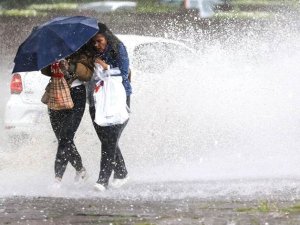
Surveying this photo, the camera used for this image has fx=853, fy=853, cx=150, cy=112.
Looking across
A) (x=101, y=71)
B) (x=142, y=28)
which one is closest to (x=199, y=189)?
(x=101, y=71)

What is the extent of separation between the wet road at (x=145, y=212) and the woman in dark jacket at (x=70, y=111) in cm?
95

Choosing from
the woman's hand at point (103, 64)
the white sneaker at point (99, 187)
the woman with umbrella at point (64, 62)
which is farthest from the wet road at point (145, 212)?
the woman's hand at point (103, 64)

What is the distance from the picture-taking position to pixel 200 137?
445 inches

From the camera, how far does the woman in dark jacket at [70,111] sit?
29.5ft

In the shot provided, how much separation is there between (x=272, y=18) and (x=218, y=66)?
9820 millimetres

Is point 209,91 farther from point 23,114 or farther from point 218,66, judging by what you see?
point 23,114

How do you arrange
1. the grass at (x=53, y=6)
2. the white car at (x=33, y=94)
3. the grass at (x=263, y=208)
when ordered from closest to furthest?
the grass at (x=263, y=208) < the white car at (x=33, y=94) < the grass at (x=53, y=6)

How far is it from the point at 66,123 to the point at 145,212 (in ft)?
6.47

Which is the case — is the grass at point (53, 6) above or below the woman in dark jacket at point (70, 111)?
above

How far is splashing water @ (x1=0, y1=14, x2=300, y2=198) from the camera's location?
9461 mm

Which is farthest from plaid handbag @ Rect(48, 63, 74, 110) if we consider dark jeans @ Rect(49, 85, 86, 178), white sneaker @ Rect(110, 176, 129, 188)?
white sneaker @ Rect(110, 176, 129, 188)

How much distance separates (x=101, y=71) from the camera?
8.90m

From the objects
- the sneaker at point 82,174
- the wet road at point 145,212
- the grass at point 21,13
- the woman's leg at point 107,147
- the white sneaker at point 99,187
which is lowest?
the wet road at point 145,212

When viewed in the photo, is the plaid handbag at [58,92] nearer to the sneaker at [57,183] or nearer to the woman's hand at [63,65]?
the woman's hand at [63,65]
